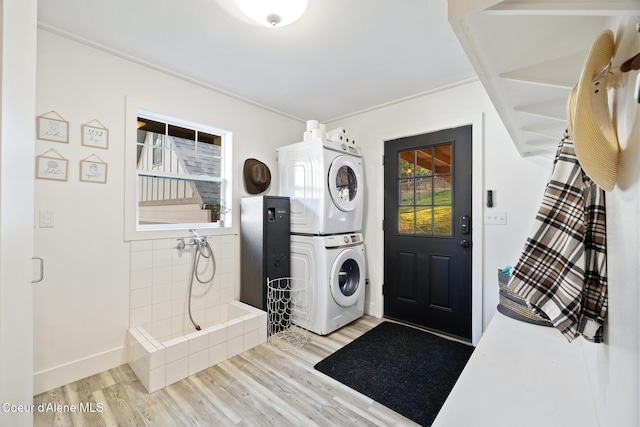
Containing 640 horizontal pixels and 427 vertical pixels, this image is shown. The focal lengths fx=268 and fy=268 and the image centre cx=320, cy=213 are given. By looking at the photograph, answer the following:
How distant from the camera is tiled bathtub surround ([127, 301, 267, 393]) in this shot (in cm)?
177

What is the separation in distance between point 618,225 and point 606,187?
87 mm

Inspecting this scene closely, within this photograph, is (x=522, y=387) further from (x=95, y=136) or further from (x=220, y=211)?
(x=95, y=136)

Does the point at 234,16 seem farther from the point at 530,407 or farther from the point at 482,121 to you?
the point at 530,407

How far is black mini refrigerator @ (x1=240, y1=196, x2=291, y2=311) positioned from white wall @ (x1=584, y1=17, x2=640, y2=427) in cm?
225

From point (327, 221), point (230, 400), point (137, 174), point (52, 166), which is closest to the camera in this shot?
point (230, 400)

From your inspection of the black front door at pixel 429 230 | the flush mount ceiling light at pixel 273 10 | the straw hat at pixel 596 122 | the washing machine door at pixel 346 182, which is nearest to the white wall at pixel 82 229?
the flush mount ceiling light at pixel 273 10

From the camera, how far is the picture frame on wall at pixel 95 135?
1899mm

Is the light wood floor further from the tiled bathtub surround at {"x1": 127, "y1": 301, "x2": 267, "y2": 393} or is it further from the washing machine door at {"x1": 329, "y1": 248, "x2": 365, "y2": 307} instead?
the washing machine door at {"x1": 329, "y1": 248, "x2": 365, "y2": 307}

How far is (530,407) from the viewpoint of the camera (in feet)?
2.77

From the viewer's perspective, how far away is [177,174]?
8.15 feet

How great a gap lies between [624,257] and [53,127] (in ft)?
8.97

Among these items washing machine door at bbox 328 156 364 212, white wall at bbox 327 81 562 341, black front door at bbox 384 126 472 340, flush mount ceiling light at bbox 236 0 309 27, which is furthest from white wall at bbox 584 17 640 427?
washing machine door at bbox 328 156 364 212

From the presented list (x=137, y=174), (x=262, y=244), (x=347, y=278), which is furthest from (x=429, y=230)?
(x=137, y=174)

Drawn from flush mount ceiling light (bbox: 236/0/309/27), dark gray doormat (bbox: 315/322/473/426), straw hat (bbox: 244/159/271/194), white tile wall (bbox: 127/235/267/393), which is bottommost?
dark gray doormat (bbox: 315/322/473/426)
